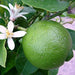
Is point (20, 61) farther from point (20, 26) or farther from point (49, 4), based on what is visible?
Result: point (49, 4)

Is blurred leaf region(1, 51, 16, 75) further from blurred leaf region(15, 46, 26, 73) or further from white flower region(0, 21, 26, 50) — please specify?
white flower region(0, 21, 26, 50)

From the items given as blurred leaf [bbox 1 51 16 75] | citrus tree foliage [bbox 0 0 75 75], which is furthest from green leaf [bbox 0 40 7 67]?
blurred leaf [bbox 1 51 16 75]

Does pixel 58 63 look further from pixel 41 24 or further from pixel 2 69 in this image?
pixel 2 69

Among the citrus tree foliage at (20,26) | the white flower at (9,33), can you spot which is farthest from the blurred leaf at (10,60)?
the white flower at (9,33)

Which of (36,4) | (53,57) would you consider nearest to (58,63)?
(53,57)

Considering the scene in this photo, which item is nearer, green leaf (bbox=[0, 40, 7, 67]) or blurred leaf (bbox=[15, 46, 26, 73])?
green leaf (bbox=[0, 40, 7, 67])
